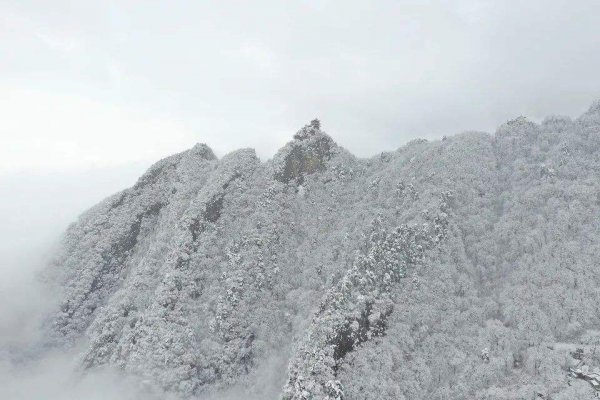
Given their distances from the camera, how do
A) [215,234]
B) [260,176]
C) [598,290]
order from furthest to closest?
[260,176], [215,234], [598,290]

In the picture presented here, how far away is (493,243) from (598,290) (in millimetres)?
21015

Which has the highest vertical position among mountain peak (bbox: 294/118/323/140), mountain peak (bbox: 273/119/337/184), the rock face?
mountain peak (bbox: 294/118/323/140)

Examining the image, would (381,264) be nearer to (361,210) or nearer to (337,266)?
(337,266)

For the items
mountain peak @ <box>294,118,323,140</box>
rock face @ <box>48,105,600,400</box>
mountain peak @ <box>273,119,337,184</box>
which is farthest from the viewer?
mountain peak @ <box>294,118,323,140</box>

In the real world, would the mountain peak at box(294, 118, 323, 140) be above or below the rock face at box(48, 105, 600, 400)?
above

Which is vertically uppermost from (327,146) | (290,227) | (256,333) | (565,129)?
(327,146)

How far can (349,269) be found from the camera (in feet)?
267

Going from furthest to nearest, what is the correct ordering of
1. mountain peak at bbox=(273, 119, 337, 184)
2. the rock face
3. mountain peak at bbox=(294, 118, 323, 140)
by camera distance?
mountain peak at bbox=(294, 118, 323, 140) < mountain peak at bbox=(273, 119, 337, 184) < the rock face

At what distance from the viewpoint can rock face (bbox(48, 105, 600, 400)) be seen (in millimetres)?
67438

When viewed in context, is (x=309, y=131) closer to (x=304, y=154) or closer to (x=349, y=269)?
(x=304, y=154)

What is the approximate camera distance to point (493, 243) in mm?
86500

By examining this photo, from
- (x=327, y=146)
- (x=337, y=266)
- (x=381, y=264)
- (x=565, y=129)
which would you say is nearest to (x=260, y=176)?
(x=327, y=146)

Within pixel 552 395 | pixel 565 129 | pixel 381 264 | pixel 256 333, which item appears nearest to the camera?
pixel 552 395

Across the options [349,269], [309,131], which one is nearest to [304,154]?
[309,131]
